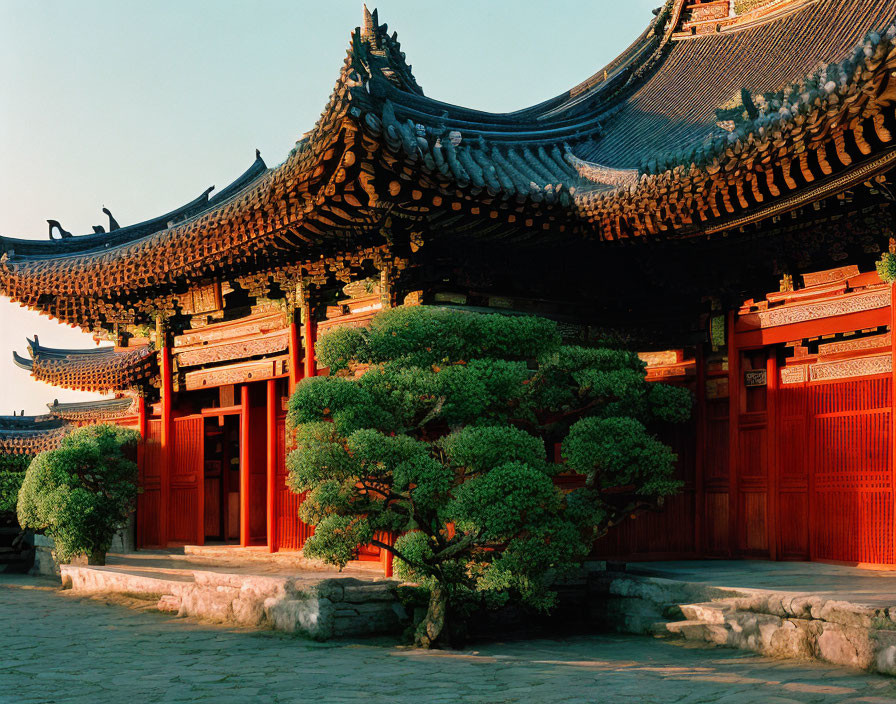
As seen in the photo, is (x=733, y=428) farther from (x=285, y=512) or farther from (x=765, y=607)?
(x=285, y=512)

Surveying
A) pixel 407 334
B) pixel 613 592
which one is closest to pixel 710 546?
pixel 613 592

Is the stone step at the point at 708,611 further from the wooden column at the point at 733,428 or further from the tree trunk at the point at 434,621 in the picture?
the wooden column at the point at 733,428

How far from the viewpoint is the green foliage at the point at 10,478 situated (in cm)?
1958

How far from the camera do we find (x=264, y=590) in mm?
10203

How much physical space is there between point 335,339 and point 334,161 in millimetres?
1652

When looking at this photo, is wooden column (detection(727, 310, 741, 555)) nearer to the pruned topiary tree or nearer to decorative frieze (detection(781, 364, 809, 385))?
decorative frieze (detection(781, 364, 809, 385))

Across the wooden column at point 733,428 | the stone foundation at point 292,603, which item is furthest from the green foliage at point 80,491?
the wooden column at point 733,428

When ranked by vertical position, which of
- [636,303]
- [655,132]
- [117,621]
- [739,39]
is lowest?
[117,621]

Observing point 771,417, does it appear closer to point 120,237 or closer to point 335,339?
point 335,339

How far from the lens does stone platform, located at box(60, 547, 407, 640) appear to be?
31.3 ft

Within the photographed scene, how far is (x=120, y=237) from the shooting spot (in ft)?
59.4

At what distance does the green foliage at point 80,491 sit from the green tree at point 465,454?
5985 millimetres

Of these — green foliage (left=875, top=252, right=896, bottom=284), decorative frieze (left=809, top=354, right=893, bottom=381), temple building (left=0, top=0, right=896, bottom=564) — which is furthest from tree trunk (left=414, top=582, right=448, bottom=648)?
green foliage (left=875, top=252, right=896, bottom=284)

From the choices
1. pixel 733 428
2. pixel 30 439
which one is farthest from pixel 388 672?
pixel 30 439
